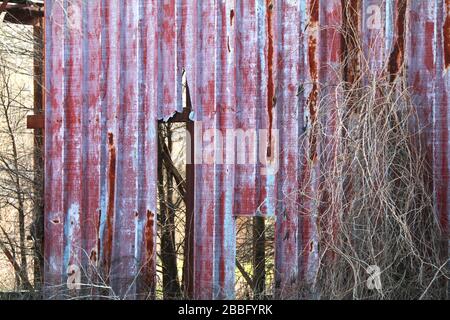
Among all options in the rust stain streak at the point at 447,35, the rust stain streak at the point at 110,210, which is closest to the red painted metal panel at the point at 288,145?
the rust stain streak at the point at 447,35

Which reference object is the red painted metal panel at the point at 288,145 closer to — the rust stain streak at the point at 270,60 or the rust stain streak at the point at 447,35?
the rust stain streak at the point at 270,60

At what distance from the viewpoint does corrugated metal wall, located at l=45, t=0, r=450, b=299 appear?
17.0 ft

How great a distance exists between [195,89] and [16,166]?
229 cm

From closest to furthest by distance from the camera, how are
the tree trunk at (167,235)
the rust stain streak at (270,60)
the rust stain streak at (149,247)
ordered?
the rust stain streak at (270,60)
the rust stain streak at (149,247)
the tree trunk at (167,235)

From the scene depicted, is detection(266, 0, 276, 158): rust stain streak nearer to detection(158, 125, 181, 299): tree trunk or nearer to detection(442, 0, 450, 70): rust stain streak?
detection(442, 0, 450, 70): rust stain streak

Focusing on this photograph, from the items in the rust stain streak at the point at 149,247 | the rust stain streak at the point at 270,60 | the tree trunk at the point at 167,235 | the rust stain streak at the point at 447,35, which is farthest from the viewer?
the tree trunk at the point at 167,235

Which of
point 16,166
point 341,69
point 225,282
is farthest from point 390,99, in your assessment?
point 16,166

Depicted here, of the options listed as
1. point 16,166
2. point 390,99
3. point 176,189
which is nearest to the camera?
point 390,99

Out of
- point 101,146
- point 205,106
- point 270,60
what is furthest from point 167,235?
point 270,60

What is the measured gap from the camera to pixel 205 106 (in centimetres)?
535

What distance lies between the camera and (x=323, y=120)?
5191mm

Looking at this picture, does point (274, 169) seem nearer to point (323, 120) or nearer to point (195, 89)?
point (323, 120)

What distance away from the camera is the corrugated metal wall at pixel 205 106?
5.18 metres

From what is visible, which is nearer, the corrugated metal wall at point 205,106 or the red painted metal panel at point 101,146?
the corrugated metal wall at point 205,106
